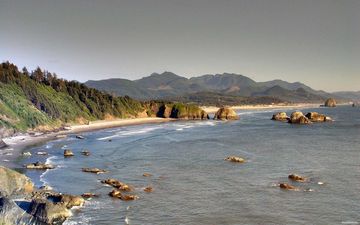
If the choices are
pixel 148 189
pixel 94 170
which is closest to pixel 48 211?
pixel 148 189

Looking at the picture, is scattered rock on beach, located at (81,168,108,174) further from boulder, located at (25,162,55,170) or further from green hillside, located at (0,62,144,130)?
green hillside, located at (0,62,144,130)

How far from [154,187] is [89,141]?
55498 mm

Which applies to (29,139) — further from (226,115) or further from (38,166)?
(226,115)

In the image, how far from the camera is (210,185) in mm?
55375

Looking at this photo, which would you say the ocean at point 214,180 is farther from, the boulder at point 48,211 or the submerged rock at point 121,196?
the boulder at point 48,211

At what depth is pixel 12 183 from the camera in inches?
1954

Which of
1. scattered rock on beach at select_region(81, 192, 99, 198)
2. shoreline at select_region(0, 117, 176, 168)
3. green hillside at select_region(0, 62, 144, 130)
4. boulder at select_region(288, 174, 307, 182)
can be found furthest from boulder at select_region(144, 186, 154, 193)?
green hillside at select_region(0, 62, 144, 130)

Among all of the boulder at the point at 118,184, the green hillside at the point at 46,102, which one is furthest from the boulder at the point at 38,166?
the green hillside at the point at 46,102

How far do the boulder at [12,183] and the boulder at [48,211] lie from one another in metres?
7.48

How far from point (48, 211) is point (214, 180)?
24.3 meters

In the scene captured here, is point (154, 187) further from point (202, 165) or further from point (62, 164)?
point (62, 164)

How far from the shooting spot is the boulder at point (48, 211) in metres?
41.0

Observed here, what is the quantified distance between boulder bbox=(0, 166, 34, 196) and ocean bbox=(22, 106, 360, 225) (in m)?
4.21

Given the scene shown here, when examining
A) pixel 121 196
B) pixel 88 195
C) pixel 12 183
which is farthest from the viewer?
pixel 88 195
